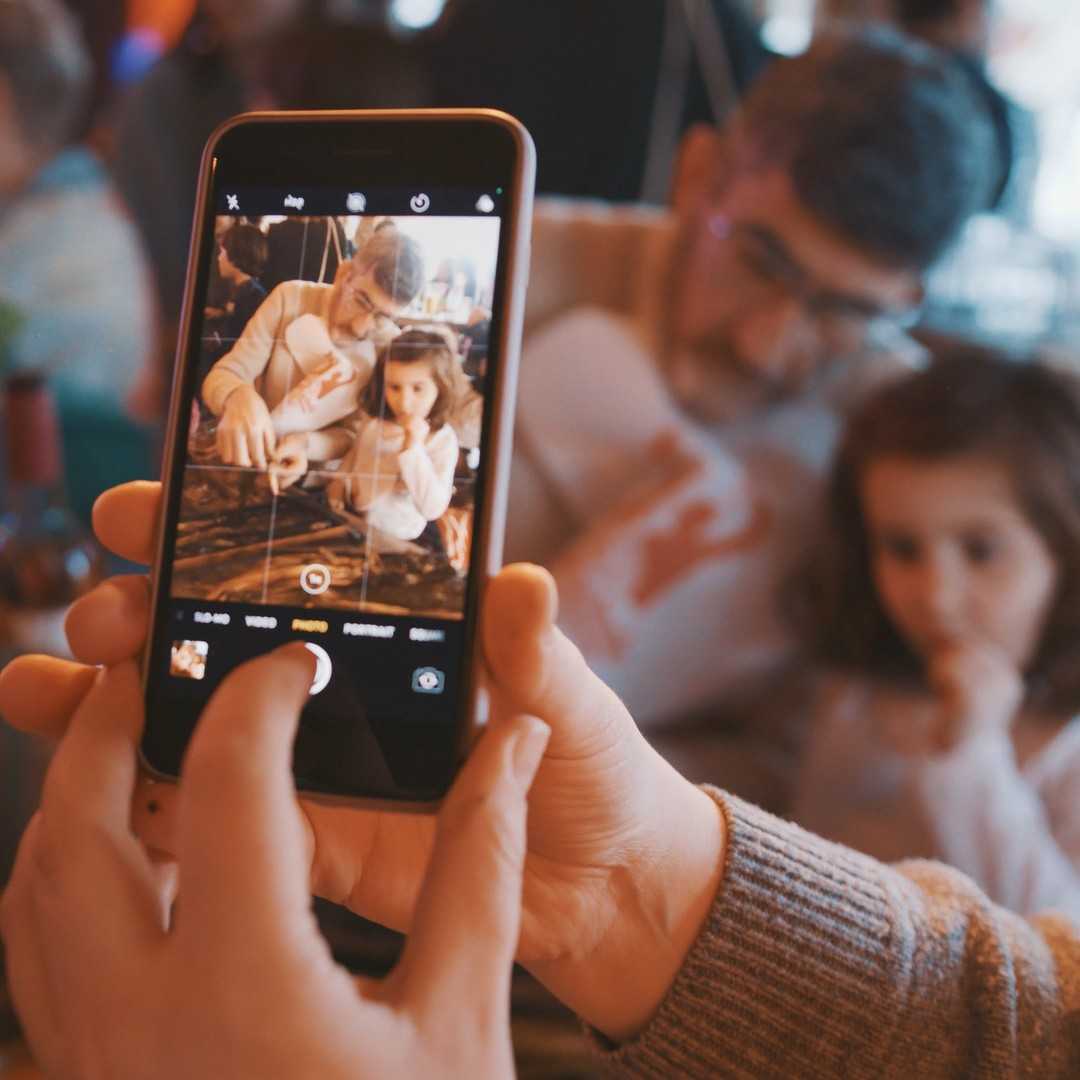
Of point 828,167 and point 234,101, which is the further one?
point 234,101

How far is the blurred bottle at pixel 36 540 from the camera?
0.76 meters

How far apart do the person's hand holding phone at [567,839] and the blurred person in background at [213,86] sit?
1.08 m

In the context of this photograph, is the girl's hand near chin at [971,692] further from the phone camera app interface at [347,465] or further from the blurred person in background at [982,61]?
the phone camera app interface at [347,465]

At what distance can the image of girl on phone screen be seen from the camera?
408mm

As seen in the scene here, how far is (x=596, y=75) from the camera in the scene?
Answer: 1.28 metres

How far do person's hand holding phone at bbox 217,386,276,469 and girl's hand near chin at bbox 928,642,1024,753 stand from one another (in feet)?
2.21

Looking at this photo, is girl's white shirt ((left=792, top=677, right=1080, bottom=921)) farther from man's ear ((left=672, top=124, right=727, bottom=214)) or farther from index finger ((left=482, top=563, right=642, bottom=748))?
man's ear ((left=672, top=124, right=727, bottom=214))

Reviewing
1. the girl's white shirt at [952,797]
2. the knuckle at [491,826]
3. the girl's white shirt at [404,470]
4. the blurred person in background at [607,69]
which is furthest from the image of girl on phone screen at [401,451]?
the blurred person in background at [607,69]

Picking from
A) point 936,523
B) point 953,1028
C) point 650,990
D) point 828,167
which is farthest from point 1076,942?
point 828,167

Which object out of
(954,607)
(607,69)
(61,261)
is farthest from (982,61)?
(61,261)

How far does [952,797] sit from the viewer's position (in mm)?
833

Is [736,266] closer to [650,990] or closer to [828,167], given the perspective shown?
[828,167]

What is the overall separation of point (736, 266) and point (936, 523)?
30cm
